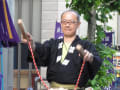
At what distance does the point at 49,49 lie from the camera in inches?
121

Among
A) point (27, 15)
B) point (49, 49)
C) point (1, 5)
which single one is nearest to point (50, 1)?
point (27, 15)

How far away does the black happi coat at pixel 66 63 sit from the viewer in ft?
9.57

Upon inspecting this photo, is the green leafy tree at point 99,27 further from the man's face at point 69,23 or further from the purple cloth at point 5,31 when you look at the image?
the man's face at point 69,23

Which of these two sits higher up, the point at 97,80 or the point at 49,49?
the point at 49,49

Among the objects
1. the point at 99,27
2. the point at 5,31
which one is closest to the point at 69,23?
the point at 5,31

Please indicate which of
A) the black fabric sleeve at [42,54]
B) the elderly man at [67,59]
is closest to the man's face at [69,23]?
the elderly man at [67,59]

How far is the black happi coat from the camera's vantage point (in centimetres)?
292

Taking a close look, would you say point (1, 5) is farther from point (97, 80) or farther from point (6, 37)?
point (97, 80)

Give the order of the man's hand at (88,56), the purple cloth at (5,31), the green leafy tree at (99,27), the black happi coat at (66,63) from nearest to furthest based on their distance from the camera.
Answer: the man's hand at (88,56), the black happi coat at (66,63), the purple cloth at (5,31), the green leafy tree at (99,27)

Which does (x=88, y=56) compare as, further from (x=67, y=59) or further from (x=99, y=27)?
(x=99, y=27)

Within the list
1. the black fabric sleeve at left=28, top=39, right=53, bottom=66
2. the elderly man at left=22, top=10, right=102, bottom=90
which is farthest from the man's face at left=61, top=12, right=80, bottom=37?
the black fabric sleeve at left=28, top=39, right=53, bottom=66

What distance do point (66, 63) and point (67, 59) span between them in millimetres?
41

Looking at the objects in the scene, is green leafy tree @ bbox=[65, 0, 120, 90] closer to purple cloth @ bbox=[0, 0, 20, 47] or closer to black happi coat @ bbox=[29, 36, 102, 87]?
purple cloth @ bbox=[0, 0, 20, 47]

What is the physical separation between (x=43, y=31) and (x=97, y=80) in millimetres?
4135
